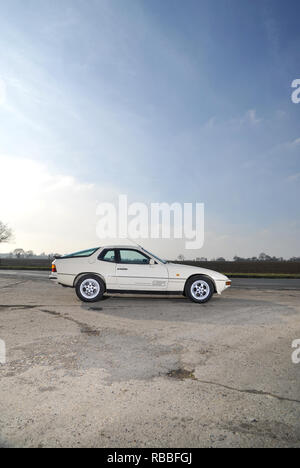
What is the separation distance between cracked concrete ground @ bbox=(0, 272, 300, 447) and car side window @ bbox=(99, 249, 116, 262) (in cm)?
209

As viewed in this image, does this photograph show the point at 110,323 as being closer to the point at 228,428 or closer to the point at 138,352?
the point at 138,352

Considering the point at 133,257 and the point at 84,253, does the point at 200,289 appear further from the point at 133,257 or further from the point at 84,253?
the point at 84,253

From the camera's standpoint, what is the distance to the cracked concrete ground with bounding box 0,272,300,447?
6.14 ft

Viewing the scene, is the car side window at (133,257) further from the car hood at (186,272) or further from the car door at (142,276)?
the car hood at (186,272)

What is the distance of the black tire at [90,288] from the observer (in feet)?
22.5

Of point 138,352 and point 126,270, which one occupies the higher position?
point 126,270

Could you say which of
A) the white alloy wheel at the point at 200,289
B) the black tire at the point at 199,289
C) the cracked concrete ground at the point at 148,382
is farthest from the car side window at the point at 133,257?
the cracked concrete ground at the point at 148,382

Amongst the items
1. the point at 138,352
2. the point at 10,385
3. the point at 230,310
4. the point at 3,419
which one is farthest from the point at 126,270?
the point at 3,419

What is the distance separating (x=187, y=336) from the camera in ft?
13.7

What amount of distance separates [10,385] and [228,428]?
2.03 m

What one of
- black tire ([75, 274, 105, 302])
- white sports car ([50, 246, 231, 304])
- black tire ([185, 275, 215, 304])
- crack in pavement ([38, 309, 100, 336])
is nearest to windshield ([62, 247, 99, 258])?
white sports car ([50, 246, 231, 304])

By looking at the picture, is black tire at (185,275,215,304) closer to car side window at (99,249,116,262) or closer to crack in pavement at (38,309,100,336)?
car side window at (99,249,116,262)
